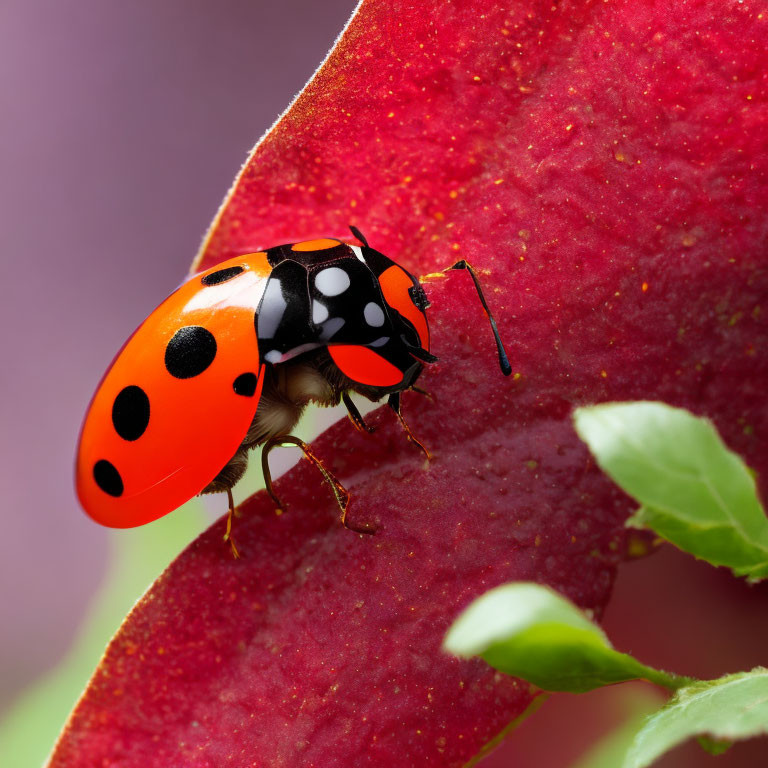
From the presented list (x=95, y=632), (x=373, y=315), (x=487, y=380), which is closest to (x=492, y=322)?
(x=487, y=380)

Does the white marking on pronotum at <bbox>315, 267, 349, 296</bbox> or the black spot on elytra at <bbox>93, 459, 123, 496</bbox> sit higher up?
the white marking on pronotum at <bbox>315, 267, 349, 296</bbox>

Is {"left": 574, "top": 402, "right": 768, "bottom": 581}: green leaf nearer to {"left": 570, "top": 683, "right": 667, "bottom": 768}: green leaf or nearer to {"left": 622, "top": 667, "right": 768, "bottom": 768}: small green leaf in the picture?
{"left": 622, "top": 667, "right": 768, "bottom": 768}: small green leaf

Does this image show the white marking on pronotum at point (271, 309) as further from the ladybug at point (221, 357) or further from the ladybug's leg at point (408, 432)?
the ladybug's leg at point (408, 432)

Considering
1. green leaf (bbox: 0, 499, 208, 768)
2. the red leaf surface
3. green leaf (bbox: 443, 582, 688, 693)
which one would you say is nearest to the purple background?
green leaf (bbox: 0, 499, 208, 768)

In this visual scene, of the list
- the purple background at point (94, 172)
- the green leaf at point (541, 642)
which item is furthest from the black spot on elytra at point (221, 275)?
the purple background at point (94, 172)

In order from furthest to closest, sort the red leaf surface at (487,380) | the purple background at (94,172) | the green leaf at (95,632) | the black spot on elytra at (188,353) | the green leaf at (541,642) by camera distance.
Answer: the purple background at (94,172) → the green leaf at (95,632) → the black spot on elytra at (188,353) → the red leaf surface at (487,380) → the green leaf at (541,642)

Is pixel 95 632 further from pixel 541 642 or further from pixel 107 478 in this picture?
pixel 541 642
